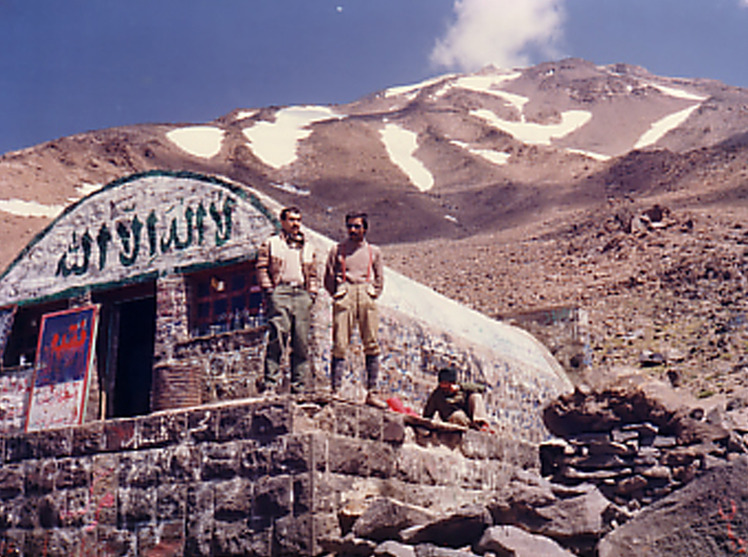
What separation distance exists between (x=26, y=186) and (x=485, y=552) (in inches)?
1854

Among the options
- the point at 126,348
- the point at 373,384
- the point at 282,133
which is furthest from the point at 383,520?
the point at 282,133

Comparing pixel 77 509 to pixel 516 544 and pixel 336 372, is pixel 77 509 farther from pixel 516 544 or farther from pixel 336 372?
pixel 516 544

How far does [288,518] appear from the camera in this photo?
728 cm

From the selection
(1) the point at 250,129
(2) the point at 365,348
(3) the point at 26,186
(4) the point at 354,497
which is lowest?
(4) the point at 354,497

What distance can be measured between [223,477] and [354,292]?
2227 millimetres

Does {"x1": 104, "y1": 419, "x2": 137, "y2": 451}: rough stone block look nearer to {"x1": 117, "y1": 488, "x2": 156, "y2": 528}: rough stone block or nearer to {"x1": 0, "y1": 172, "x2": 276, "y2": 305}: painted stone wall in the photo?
{"x1": 117, "y1": 488, "x2": 156, "y2": 528}: rough stone block

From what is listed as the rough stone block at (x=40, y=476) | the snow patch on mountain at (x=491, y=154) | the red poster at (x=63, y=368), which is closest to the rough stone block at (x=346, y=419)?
the rough stone block at (x=40, y=476)

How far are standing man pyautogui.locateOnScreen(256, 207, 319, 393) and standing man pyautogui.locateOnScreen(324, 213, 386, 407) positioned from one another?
0.28m

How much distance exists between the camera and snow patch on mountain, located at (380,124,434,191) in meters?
67.6

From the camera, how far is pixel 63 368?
12.0 metres

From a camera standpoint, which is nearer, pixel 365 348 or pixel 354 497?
pixel 354 497

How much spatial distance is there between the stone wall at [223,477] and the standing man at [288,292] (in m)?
0.60

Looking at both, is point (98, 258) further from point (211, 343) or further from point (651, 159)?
point (651, 159)

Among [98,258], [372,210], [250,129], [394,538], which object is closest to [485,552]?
[394,538]
